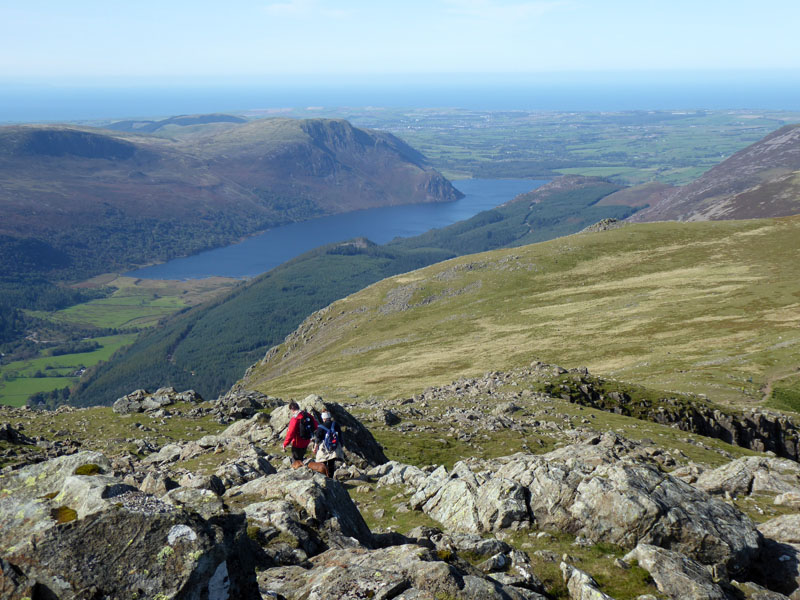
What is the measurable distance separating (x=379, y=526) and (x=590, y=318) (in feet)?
312

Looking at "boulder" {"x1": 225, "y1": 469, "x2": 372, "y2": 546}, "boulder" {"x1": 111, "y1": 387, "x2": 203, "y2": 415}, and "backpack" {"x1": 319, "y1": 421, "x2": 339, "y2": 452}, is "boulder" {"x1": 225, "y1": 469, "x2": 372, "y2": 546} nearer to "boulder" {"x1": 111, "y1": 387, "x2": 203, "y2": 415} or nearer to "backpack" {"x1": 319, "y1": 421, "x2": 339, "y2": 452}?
"backpack" {"x1": 319, "y1": 421, "x2": 339, "y2": 452}

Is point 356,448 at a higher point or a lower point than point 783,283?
higher

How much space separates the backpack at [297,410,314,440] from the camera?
30219mm

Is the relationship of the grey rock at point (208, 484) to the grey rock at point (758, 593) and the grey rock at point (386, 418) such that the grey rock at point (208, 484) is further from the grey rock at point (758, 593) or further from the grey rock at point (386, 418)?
the grey rock at point (386, 418)

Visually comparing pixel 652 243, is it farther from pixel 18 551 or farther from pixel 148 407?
pixel 18 551

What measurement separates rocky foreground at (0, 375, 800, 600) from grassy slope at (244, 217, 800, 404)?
42.1 metres

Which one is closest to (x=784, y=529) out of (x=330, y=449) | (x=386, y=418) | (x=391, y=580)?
(x=391, y=580)

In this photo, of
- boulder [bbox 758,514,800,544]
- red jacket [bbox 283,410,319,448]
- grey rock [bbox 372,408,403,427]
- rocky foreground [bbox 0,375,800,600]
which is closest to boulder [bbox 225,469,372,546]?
rocky foreground [bbox 0,375,800,600]

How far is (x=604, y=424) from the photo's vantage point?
167 ft

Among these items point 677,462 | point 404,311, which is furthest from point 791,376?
point 404,311

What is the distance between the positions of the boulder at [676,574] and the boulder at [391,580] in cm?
514

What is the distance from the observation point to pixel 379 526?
83.3ft

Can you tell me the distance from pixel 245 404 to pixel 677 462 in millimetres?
36745

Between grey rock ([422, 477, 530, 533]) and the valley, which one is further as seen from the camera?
grey rock ([422, 477, 530, 533])
